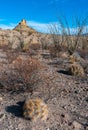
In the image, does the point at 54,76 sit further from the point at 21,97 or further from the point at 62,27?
the point at 62,27

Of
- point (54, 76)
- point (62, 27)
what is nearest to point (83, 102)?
point (54, 76)

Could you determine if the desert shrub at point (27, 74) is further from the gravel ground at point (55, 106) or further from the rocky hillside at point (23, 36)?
the rocky hillside at point (23, 36)

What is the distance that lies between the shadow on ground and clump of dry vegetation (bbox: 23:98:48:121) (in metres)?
0.28

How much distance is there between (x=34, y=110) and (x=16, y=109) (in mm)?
705

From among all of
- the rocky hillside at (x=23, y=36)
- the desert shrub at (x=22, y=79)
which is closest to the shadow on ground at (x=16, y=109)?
the desert shrub at (x=22, y=79)

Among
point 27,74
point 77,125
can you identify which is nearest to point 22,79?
point 27,74

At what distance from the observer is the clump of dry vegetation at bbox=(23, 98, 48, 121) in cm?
709

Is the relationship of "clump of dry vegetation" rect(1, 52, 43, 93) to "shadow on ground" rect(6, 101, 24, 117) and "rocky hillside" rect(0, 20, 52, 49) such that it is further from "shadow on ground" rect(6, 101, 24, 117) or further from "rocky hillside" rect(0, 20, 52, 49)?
"rocky hillside" rect(0, 20, 52, 49)

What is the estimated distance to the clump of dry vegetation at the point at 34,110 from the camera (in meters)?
7.09

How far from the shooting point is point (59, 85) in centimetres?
1005

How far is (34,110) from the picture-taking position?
7125 millimetres

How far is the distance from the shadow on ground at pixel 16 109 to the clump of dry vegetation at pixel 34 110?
275mm

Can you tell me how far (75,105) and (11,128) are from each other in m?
2.11

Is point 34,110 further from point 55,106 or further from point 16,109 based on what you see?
point 55,106
